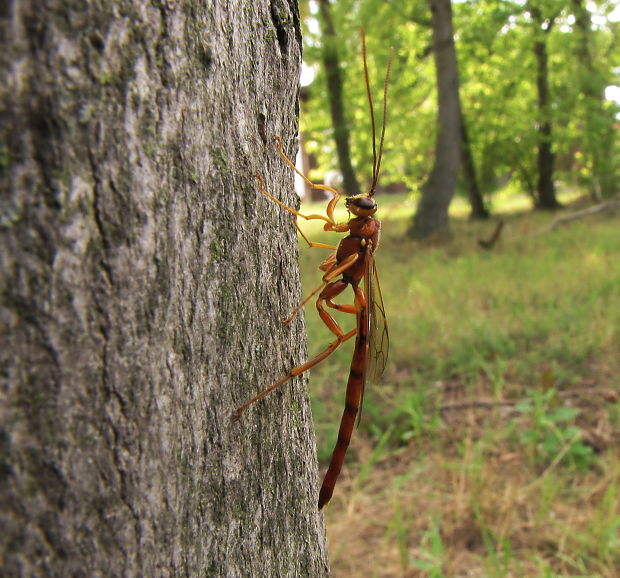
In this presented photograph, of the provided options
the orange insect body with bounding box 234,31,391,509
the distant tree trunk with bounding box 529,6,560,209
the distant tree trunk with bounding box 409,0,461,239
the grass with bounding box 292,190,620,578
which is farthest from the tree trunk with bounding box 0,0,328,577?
the distant tree trunk with bounding box 529,6,560,209

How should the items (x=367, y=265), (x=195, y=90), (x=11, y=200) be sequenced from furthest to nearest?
(x=367, y=265), (x=195, y=90), (x=11, y=200)

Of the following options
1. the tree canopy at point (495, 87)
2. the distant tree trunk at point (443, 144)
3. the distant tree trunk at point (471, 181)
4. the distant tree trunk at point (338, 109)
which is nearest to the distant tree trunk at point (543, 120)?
the tree canopy at point (495, 87)

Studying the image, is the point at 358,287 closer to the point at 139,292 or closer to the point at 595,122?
the point at 139,292

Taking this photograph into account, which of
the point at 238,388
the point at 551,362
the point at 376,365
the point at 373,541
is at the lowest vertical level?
the point at 373,541

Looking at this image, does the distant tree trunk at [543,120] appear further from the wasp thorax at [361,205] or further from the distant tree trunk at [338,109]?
the wasp thorax at [361,205]

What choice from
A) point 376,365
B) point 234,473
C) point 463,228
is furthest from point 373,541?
point 463,228

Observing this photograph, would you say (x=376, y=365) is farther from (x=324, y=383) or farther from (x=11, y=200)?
(x=324, y=383)

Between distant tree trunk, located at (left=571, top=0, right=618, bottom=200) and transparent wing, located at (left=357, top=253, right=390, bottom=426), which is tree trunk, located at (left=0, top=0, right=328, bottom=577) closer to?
transparent wing, located at (left=357, top=253, right=390, bottom=426)
